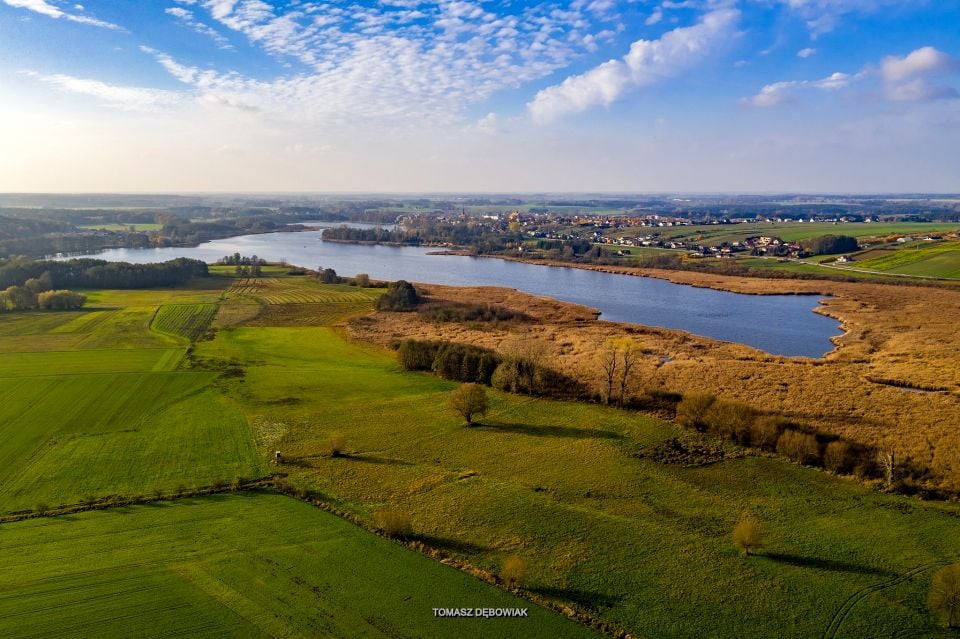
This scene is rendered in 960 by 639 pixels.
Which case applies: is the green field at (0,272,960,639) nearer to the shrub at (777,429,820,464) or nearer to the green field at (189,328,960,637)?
the green field at (189,328,960,637)

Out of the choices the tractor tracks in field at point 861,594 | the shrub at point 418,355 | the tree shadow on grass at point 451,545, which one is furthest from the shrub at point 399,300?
the tractor tracks in field at point 861,594

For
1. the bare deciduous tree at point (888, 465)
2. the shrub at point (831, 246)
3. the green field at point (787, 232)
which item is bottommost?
the bare deciduous tree at point (888, 465)

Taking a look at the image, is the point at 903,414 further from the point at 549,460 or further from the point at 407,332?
the point at 407,332

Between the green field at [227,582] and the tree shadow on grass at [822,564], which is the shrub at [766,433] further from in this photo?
the green field at [227,582]

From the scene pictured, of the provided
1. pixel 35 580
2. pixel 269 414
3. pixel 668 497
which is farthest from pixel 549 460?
pixel 35 580

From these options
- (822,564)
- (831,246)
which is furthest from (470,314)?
(831,246)

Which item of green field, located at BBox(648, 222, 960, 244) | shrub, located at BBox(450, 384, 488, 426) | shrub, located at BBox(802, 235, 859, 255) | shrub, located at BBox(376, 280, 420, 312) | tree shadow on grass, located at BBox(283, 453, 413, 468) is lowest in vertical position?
tree shadow on grass, located at BBox(283, 453, 413, 468)

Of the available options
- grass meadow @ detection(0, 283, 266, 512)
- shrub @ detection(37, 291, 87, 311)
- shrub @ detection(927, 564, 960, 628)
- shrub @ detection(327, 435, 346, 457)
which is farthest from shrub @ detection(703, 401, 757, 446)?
shrub @ detection(37, 291, 87, 311)
